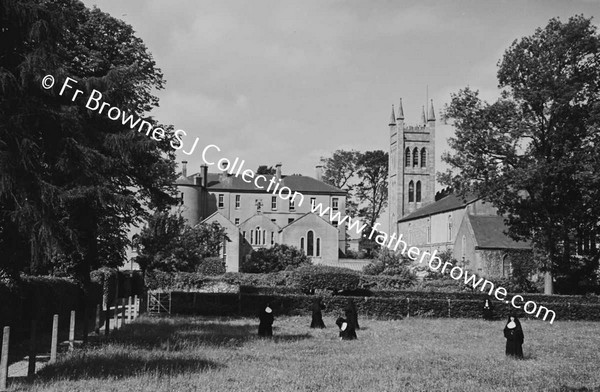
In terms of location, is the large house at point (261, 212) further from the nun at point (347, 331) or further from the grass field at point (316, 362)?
the nun at point (347, 331)

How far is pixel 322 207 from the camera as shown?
290 feet

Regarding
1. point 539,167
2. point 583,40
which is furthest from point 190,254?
point 583,40

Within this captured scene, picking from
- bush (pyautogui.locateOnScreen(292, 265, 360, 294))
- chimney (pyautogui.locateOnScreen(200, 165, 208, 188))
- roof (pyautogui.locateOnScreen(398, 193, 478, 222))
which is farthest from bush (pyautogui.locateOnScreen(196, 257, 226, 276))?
chimney (pyautogui.locateOnScreen(200, 165, 208, 188))

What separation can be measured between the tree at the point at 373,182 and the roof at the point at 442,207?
11.3m

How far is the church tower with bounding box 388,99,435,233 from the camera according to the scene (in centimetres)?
9550

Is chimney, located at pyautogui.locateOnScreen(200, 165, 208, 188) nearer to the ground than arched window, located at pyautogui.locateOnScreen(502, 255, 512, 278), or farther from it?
farther from it

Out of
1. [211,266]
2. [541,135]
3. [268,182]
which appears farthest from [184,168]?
[541,135]

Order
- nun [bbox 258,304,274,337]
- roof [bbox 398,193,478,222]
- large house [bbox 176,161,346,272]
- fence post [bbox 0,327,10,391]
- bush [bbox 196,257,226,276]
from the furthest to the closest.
Answer: 1. large house [bbox 176,161,346,272]
2. roof [bbox 398,193,478,222]
3. bush [bbox 196,257,226,276]
4. nun [bbox 258,304,274,337]
5. fence post [bbox 0,327,10,391]

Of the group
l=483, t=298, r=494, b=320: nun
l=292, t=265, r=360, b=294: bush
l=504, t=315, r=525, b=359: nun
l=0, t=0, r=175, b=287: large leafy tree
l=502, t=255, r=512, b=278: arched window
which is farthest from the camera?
l=502, t=255, r=512, b=278: arched window

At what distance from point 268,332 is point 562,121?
86.1 ft

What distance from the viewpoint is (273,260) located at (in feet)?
230

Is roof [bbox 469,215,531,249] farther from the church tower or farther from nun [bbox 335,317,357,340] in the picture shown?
nun [bbox 335,317,357,340]

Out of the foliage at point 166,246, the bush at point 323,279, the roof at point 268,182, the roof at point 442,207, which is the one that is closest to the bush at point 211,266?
Result: the foliage at point 166,246

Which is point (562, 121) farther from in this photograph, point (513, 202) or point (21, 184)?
point (21, 184)
